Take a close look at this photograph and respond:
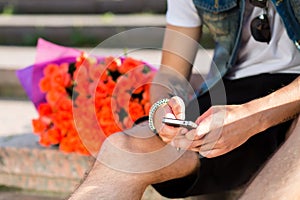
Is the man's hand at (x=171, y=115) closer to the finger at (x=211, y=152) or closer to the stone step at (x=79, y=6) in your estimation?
the finger at (x=211, y=152)

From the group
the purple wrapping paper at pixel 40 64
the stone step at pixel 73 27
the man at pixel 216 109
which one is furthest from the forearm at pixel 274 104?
the stone step at pixel 73 27

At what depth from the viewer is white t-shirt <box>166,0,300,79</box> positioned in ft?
6.86

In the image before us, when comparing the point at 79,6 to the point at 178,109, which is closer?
the point at 178,109

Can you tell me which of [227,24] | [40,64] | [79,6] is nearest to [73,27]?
[79,6]

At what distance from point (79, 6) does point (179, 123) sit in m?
2.89

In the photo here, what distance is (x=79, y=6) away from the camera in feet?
14.8

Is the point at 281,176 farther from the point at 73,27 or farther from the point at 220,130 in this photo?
the point at 73,27

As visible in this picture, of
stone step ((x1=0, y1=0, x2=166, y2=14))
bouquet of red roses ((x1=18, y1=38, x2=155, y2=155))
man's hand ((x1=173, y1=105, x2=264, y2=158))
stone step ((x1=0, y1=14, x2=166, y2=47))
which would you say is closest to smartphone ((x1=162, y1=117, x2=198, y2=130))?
man's hand ((x1=173, y1=105, x2=264, y2=158))

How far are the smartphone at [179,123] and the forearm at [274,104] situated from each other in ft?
0.61

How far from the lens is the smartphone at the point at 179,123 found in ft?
5.69

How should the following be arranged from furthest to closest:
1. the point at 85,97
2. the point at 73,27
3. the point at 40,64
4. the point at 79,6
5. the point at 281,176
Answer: the point at 79,6 < the point at 73,27 < the point at 40,64 < the point at 85,97 < the point at 281,176

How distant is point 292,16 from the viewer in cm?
199

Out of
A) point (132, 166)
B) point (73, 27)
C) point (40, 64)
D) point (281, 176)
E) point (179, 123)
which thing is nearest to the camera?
point (281, 176)

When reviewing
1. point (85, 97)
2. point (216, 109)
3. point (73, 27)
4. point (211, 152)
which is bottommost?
Answer: point (73, 27)
